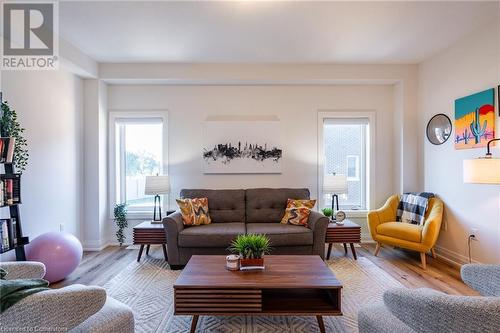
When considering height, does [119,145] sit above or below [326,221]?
above

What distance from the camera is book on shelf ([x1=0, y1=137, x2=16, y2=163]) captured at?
2.49 meters

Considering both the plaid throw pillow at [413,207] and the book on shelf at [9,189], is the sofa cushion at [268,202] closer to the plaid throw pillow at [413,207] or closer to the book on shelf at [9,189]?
the plaid throw pillow at [413,207]

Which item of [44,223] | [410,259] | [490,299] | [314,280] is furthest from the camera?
[410,259]

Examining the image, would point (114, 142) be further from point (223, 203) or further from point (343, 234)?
point (343, 234)

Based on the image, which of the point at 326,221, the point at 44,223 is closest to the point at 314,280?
the point at 326,221

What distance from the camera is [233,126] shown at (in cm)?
440

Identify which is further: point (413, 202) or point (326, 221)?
point (413, 202)

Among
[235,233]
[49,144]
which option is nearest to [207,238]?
[235,233]

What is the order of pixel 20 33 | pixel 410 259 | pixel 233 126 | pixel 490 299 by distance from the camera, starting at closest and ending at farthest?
pixel 490 299 < pixel 20 33 < pixel 410 259 < pixel 233 126

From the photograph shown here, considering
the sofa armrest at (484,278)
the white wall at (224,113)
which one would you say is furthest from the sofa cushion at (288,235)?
the sofa armrest at (484,278)

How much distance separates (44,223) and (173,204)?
1.68 meters

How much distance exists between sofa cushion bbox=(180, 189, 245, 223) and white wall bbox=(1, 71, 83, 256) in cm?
158

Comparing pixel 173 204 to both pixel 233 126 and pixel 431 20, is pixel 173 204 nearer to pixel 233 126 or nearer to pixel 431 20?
pixel 233 126

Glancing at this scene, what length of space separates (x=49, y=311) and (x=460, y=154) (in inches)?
167
